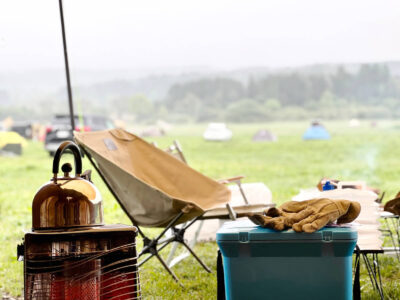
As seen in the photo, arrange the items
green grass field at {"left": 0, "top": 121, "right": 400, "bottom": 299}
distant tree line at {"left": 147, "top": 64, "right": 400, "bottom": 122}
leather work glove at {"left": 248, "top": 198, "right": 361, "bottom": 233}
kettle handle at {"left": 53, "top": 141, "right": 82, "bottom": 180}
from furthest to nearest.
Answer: distant tree line at {"left": 147, "top": 64, "right": 400, "bottom": 122} → green grass field at {"left": 0, "top": 121, "right": 400, "bottom": 299} → leather work glove at {"left": 248, "top": 198, "right": 361, "bottom": 233} → kettle handle at {"left": 53, "top": 141, "right": 82, "bottom": 180}

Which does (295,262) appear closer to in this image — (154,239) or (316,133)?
(154,239)

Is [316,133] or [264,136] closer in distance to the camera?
[316,133]

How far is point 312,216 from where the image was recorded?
235cm

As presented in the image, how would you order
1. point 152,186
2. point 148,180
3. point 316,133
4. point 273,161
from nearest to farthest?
1. point 152,186
2. point 148,180
3. point 273,161
4. point 316,133

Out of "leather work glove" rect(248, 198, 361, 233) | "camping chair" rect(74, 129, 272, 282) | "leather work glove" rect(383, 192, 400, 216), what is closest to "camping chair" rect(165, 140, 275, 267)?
"camping chair" rect(74, 129, 272, 282)

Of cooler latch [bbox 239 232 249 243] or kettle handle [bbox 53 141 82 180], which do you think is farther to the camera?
cooler latch [bbox 239 232 249 243]

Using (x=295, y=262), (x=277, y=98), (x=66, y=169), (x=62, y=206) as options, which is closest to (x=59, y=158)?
(x=66, y=169)

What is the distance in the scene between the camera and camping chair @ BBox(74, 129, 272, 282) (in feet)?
10.9

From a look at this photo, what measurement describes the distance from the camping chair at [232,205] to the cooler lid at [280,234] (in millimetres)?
1083

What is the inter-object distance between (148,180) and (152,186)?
41 centimetres

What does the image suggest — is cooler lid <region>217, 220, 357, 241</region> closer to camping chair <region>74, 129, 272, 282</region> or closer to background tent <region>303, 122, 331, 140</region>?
camping chair <region>74, 129, 272, 282</region>

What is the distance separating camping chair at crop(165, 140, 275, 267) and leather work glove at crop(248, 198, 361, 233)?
1012 millimetres

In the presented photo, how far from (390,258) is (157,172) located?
139 centimetres

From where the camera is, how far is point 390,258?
4.00m
